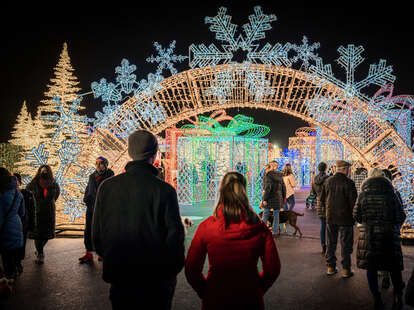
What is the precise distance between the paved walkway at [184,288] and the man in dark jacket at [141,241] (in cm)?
196

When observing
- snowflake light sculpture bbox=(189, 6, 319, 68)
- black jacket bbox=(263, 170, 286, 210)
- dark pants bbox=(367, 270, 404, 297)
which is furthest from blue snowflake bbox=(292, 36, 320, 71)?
dark pants bbox=(367, 270, 404, 297)

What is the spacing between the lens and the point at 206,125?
1448 centimetres

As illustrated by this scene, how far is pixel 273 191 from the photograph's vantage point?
7980mm

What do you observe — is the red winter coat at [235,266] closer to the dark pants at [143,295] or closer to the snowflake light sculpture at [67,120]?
the dark pants at [143,295]

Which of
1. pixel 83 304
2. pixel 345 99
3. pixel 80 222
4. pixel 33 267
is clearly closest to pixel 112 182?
pixel 83 304

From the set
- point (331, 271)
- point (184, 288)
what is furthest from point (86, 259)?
point (331, 271)

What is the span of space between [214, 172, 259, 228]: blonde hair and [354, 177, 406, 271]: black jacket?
2544 millimetres

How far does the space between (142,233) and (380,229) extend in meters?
3.13

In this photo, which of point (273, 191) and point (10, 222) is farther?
point (273, 191)

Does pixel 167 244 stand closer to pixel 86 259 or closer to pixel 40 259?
pixel 86 259

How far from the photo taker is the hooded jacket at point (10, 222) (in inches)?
165

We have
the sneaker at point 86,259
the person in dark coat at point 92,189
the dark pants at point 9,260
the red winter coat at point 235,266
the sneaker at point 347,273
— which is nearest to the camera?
the red winter coat at point 235,266

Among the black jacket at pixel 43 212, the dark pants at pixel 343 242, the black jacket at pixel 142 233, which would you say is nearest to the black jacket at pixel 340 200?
the dark pants at pixel 343 242

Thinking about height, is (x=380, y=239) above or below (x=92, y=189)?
below
